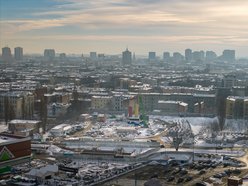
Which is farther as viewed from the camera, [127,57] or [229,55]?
[229,55]

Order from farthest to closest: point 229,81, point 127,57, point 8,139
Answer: point 127,57
point 229,81
point 8,139

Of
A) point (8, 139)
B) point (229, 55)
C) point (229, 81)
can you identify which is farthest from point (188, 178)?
point (229, 55)

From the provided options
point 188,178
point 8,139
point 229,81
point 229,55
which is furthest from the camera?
point 229,55

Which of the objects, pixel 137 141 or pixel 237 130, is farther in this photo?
pixel 237 130

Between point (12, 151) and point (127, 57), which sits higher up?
point (127, 57)

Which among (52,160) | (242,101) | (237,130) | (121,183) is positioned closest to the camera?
(121,183)

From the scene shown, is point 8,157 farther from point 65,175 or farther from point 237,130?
point 237,130

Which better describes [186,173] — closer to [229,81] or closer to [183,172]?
[183,172]

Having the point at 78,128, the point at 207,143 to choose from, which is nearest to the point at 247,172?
the point at 207,143

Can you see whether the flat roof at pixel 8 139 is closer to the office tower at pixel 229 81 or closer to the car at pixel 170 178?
the car at pixel 170 178

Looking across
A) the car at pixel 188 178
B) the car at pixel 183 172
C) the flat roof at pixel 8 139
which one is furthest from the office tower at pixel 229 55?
the car at pixel 188 178

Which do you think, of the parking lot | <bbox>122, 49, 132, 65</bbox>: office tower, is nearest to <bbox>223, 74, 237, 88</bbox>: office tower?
the parking lot
